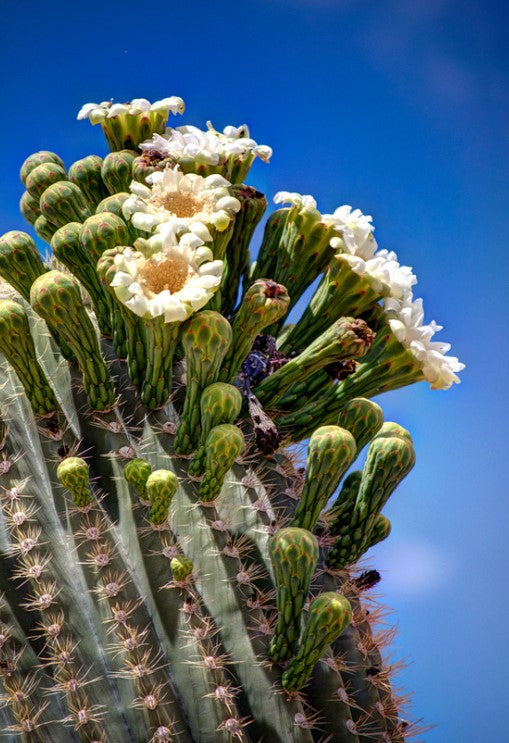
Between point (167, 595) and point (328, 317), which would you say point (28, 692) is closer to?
point (167, 595)

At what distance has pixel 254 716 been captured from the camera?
10.3 feet

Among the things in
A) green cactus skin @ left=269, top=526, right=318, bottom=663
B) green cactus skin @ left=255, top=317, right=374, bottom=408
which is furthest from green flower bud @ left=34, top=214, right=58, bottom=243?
green cactus skin @ left=269, top=526, right=318, bottom=663

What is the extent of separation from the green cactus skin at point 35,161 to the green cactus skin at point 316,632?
256 cm

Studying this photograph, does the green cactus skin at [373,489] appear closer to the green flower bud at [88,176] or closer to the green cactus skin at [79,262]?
the green cactus skin at [79,262]

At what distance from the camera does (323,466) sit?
321 cm

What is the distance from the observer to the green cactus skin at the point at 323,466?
10.5 feet

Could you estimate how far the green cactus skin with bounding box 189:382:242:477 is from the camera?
3.22m

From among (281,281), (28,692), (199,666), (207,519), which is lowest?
(28,692)

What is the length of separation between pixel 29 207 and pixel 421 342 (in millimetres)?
2144

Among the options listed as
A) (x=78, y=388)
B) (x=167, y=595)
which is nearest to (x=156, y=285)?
(x=78, y=388)

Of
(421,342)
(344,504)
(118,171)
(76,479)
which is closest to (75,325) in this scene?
(76,479)

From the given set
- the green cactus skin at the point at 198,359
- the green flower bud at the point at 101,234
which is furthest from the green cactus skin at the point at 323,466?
the green flower bud at the point at 101,234

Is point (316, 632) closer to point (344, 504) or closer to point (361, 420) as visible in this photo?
point (344, 504)

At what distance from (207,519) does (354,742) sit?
1.04m
